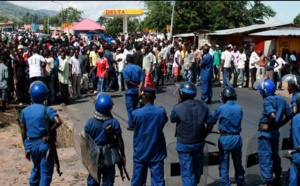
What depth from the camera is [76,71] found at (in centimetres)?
1428

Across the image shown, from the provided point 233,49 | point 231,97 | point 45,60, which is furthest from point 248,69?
point 231,97

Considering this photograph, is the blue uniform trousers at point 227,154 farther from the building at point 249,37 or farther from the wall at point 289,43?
the wall at point 289,43

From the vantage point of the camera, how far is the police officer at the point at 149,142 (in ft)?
18.0

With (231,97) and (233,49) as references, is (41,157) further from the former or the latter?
(233,49)

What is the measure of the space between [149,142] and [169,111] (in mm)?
7313

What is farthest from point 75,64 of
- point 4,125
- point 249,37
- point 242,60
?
point 249,37

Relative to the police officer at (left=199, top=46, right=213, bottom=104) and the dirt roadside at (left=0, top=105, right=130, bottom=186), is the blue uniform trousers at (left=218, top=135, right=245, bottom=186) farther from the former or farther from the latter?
the police officer at (left=199, top=46, right=213, bottom=104)

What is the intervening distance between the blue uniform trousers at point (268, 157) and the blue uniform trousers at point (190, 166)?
1.10 meters

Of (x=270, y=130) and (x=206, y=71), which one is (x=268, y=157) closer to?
(x=270, y=130)

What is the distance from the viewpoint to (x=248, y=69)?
17391 mm

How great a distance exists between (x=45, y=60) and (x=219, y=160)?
8329 mm

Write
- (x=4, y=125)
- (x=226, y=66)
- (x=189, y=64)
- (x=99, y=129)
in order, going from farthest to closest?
(x=189, y=64) → (x=226, y=66) → (x=4, y=125) → (x=99, y=129)

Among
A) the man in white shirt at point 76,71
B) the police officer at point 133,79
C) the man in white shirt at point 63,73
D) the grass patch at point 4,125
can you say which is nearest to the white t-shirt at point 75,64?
the man in white shirt at point 76,71

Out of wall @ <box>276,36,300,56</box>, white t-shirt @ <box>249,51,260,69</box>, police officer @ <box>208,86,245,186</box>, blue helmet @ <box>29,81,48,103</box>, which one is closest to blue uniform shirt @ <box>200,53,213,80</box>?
white t-shirt @ <box>249,51,260,69</box>
